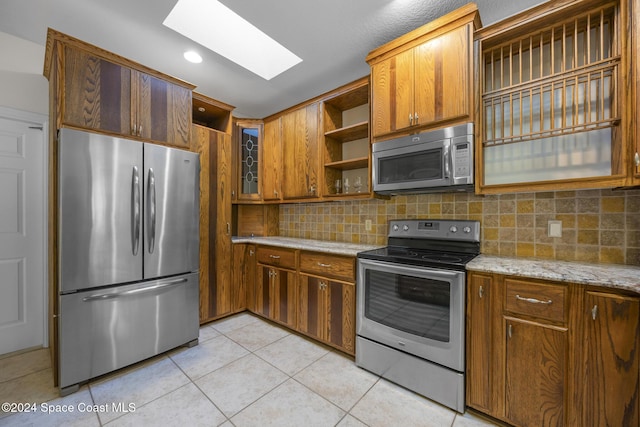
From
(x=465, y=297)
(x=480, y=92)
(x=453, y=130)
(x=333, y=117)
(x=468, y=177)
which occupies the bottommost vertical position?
(x=465, y=297)

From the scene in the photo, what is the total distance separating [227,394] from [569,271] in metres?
2.16

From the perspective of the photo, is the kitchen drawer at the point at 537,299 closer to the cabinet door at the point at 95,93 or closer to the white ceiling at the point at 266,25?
the white ceiling at the point at 266,25

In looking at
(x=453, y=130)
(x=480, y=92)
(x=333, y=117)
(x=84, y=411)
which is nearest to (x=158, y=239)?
(x=84, y=411)

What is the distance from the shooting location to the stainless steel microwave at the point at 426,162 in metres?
1.75

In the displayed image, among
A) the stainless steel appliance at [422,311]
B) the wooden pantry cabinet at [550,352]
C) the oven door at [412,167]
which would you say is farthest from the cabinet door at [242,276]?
the wooden pantry cabinet at [550,352]

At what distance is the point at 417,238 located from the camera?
2.24 metres

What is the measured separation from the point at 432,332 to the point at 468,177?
3.44 feet

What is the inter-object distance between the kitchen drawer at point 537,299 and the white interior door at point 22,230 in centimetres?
358

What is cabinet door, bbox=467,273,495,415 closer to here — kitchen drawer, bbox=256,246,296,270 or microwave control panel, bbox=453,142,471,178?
microwave control panel, bbox=453,142,471,178

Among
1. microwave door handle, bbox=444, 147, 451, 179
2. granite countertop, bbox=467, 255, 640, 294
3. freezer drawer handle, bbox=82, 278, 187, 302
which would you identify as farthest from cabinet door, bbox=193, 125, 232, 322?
granite countertop, bbox=467, 255, 640, 294

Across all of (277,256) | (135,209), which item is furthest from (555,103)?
(135,209)

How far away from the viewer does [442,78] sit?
71.8 inches

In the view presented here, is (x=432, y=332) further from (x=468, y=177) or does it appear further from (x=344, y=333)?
(x=468, y=177)

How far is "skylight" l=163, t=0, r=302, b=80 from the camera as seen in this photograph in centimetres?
176
